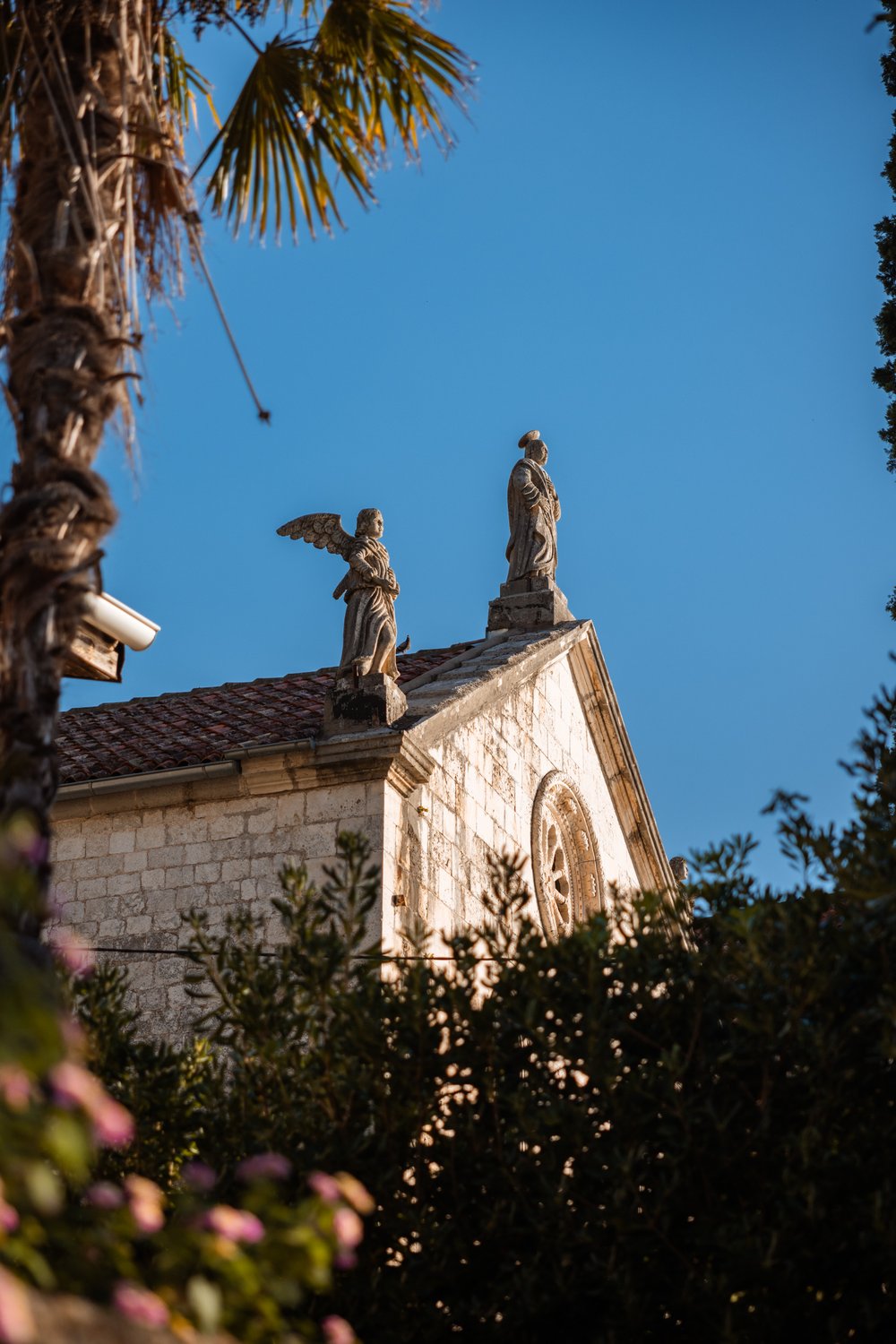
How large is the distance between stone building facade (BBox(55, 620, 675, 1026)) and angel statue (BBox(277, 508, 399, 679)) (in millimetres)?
507

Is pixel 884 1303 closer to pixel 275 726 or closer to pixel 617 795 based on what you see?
pixel 275 726

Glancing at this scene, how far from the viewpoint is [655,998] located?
6.90 meters

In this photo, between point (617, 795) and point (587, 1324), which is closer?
point (587, 1324)

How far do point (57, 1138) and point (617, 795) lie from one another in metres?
13.4

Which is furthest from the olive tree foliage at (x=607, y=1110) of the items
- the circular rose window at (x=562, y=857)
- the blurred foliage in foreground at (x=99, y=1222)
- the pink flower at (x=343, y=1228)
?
the circular rose window at (x=562, y=857)

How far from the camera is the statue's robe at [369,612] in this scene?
1175 centimetres

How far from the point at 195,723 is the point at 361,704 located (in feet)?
8.17

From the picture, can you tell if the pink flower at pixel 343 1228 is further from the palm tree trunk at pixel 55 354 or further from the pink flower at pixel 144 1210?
the palm tree trunk at pixel 55 354

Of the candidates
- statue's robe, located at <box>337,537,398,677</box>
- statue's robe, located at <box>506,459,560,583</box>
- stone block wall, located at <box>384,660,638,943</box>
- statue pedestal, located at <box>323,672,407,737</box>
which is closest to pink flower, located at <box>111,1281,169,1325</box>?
stone block wall, located at <box>384,660,638,943</box>

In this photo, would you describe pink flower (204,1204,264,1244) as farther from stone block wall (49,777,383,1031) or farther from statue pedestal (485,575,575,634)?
statue pedestal (485,575,575,634)

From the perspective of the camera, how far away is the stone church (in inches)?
437

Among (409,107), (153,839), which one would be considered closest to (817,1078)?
(409,107)

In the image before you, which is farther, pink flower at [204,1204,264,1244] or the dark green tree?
the dark green tree

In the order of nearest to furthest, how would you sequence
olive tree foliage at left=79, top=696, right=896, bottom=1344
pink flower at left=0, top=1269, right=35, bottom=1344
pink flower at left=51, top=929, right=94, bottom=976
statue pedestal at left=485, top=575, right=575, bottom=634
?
pink flower at left=0, top=1269, right=35, bottom=1344, pink flower at left=51, top=929, right=94, bottom=976, olive tree foliage at left=79, top=696, right=896, bottom=1344, statue pedestal at left=485, top=575, right=575, bottom=634
